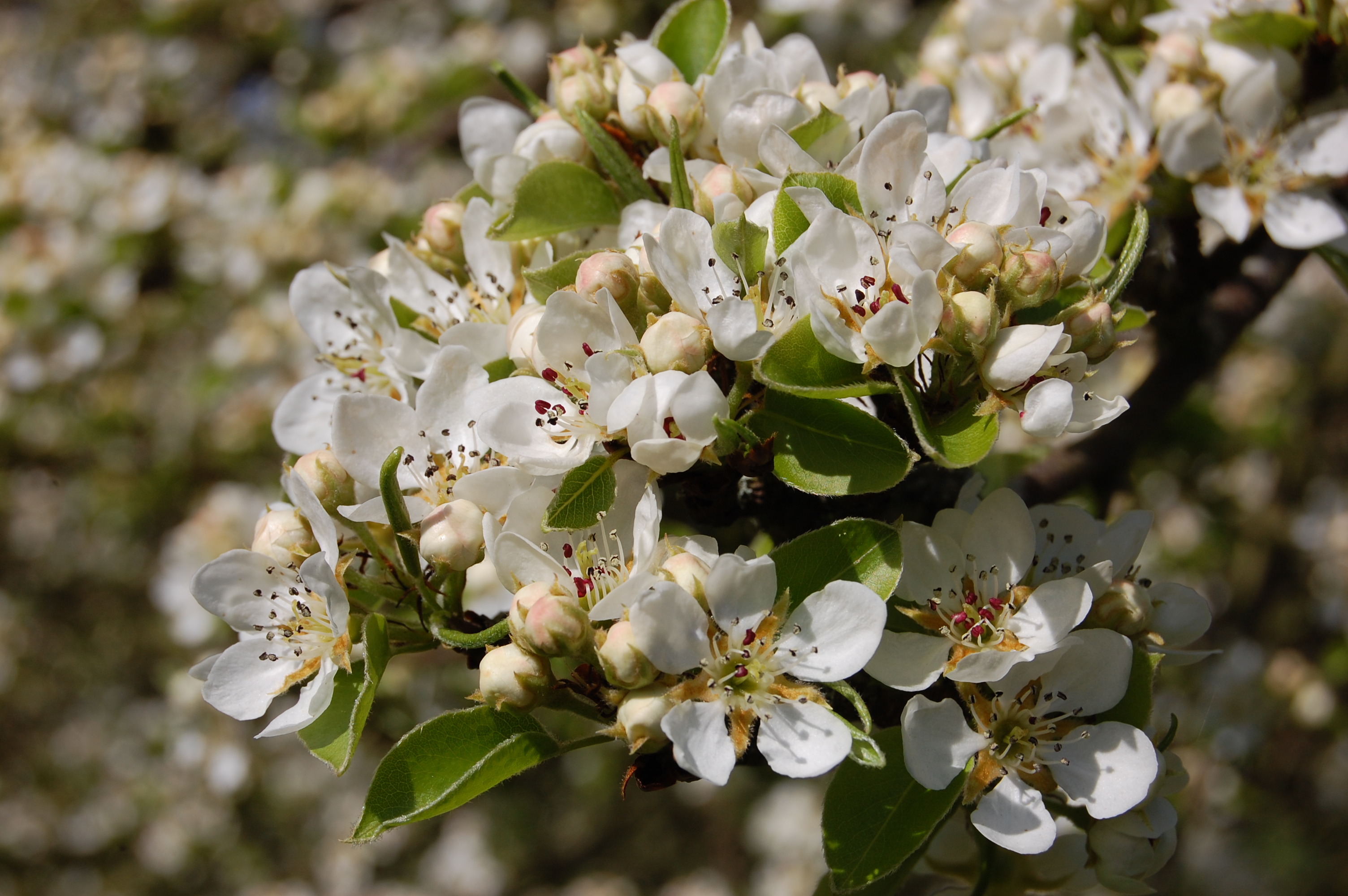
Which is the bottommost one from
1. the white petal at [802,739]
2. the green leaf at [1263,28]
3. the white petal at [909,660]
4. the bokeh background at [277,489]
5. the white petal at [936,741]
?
the bokeh background at [277,489]

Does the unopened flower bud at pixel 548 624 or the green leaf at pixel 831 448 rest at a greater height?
the green leaf at pixel 831 448

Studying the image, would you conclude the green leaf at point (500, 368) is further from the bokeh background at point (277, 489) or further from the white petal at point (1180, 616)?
the bokeh background at point (277, 489)

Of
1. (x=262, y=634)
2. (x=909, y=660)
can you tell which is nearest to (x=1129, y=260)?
(x=909, y=660)

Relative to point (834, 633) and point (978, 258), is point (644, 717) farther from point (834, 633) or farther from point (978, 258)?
point (978, 258)

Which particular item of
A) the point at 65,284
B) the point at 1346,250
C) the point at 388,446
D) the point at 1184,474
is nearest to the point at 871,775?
the point at 388,446

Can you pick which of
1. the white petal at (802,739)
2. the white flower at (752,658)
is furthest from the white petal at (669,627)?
the white petal at (802,739)

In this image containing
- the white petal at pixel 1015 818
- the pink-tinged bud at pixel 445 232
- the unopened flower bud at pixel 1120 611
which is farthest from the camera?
the pink-tinged bud at pixel 445 232

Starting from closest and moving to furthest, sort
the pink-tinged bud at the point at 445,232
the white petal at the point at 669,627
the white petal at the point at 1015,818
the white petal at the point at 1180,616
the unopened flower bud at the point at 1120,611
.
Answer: the white petal at the point at 669,627, the white petal at the point at 1015,818, the unopened flower bud at the point at 1120,611, the white petal at the point at 1180,616, the pink-tinged bud at the point at 445,232

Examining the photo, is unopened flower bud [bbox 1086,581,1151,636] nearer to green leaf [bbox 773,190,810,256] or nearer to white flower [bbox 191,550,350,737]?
green leaf [bbox 773,190,810,256]
